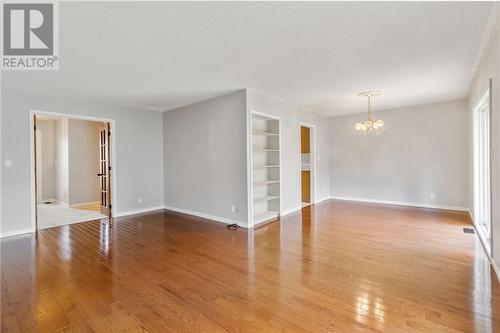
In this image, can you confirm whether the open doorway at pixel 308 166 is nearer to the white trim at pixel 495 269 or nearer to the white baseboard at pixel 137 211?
the white baseboard at pixel 137 211

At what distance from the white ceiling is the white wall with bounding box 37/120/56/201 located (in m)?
4.16

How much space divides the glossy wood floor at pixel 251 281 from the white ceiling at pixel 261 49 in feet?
8.26

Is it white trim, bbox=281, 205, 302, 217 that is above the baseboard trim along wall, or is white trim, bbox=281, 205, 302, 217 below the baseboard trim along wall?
above

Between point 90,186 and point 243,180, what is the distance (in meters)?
5.57

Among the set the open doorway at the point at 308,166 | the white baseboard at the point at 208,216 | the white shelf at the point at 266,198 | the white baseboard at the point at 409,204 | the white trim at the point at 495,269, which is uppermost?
the open doorway at the point at 308,166

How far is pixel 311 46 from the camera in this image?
112 inches

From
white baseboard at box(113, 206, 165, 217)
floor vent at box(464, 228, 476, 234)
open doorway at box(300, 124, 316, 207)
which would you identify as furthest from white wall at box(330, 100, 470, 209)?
white baseboard at box(113, 206, 165, 217)

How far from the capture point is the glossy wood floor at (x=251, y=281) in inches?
75.7

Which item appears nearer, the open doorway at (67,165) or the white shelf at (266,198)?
the white shelf at (266,198)

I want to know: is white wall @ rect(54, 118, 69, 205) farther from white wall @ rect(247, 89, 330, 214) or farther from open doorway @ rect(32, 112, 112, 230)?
white wall @ rect(247, 89, 330, 214)

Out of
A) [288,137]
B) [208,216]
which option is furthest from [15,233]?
[288,137]

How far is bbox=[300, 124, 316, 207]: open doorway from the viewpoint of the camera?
6.91 meters
